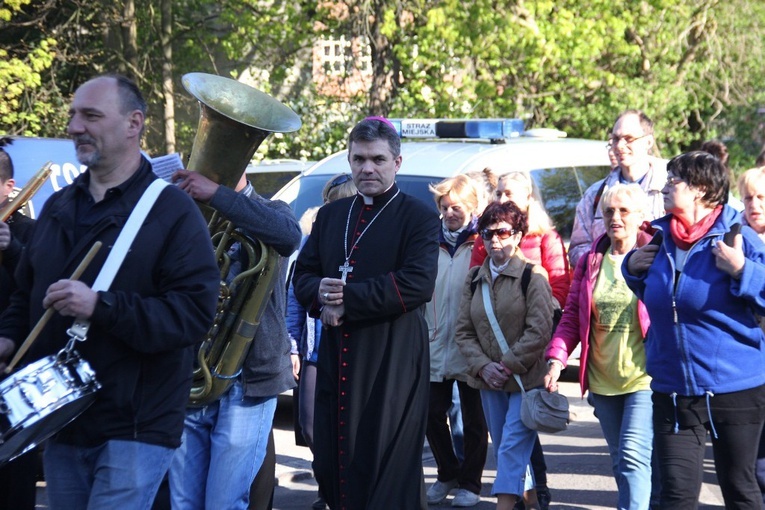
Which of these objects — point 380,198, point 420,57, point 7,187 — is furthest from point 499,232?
point 420,57

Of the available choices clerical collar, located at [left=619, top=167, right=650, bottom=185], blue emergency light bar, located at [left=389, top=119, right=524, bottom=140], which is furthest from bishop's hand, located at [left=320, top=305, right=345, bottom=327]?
blue emergency light bar, located at [left=389, top=119, right=524, bottom=140]

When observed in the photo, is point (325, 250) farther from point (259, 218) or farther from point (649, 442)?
point (649, 442)

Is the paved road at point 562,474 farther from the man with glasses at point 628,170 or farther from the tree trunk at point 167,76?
the tree trunk at point 167,76

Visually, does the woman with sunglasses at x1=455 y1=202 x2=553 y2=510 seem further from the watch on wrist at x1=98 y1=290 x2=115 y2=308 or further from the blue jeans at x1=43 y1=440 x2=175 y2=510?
the watch on wrist at x1=98 y1=290 x2=115 y2=308

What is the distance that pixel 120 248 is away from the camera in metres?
3.37

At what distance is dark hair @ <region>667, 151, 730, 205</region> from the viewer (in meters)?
4.79

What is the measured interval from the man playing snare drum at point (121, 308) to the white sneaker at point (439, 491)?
10.9 ft

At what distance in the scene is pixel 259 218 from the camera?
441 centimetres

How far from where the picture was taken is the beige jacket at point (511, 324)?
589 centimetres

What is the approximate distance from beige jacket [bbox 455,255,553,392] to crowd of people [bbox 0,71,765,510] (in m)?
0.01

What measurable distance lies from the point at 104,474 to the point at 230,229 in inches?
54.5

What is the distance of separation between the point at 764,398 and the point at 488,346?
168cm

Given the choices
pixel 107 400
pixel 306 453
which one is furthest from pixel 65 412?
pixel 306 453

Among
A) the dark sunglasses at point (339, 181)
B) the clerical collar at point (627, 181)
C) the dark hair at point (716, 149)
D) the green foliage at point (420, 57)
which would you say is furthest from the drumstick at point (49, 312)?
the green foliage at point (420, 57)
